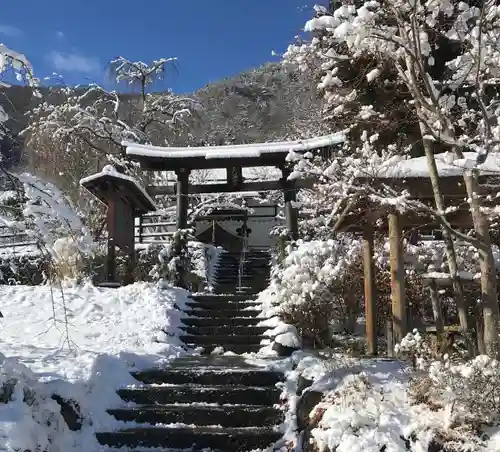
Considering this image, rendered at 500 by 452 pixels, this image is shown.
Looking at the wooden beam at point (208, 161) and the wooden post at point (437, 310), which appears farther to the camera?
the wooden beam at point (208, 161)

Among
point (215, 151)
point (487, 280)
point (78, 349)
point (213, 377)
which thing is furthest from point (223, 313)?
point (487, 280)

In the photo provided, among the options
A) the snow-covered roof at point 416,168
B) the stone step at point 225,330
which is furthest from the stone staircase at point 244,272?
the snow-covered roof at point 416,168

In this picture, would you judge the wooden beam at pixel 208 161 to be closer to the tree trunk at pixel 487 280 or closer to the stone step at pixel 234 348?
the stone step at pixel 234 348

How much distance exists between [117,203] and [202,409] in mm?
7284

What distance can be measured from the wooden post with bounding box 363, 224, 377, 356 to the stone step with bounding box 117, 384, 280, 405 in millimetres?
2394

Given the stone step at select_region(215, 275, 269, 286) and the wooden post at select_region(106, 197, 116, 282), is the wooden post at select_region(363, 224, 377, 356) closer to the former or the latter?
the wooden post at select_region(106, 197, 116, 282)

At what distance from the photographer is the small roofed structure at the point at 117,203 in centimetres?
1222

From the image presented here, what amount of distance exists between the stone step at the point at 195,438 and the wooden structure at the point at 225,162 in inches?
330

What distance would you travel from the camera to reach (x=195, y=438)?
568 centimetres

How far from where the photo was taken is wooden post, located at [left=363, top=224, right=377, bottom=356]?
837 centimetres

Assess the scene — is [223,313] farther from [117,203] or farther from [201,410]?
[201,410]

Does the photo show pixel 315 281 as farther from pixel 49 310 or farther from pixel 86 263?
pixel 86 263

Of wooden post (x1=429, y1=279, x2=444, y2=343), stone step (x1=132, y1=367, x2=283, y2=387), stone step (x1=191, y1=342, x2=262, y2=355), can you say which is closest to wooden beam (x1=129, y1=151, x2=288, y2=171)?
stone step (x1=191, y1=342, x2=262, y2=355)

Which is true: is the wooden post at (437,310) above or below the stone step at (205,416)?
above
